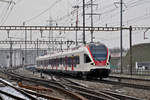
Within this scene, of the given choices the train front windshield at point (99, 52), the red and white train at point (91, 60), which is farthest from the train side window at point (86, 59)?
the train front windshield at point (99, 52)

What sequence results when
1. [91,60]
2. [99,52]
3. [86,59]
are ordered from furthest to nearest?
1. [86,59]
2. [99,52]
3. [91,60]

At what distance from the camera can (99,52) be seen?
2583cm

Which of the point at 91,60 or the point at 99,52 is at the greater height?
the point at 99,52

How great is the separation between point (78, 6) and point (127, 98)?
3106cm

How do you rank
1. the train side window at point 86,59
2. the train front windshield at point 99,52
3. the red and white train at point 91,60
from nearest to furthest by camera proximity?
1. the red and white train at point 91,60
2. the train front windshield at point 99,52
3. the train side window at point 86,59

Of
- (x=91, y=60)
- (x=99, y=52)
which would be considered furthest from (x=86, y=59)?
(x=99, y=52)

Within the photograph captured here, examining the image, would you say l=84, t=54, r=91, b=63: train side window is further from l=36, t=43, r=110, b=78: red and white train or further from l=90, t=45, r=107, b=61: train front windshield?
l=90, t=45, r=107, b=61: train front windshield

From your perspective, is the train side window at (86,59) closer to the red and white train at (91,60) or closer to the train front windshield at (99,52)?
the red and white train at (91,60)

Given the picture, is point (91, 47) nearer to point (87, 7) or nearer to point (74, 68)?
point (74, 68)

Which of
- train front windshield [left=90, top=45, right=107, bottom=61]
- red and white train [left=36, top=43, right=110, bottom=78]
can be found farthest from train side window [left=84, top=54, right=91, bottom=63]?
train front windshield [left=90, top=45, right=107, bottom=61]

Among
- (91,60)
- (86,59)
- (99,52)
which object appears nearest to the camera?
(91,60)

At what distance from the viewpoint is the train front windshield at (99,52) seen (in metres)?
25.6

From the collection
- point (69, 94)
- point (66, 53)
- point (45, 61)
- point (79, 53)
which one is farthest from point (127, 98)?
point (45, 61)

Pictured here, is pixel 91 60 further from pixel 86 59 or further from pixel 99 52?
pixel 99 52
